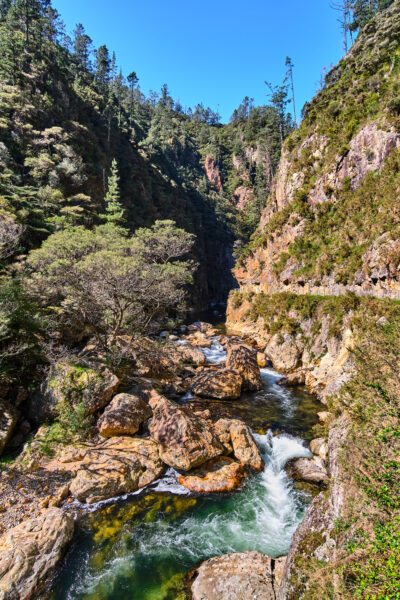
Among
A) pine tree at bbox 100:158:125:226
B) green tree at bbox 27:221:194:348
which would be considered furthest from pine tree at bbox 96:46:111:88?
green tree at bbox 27:221:194:348

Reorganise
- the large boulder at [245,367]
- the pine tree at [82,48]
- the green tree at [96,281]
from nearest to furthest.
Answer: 1. the green tree at [96,281]
2. the large boulder at [245,367]
3. the pine tree at [82,48]

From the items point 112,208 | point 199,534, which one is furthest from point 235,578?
point 112,208

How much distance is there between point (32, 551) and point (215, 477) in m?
5.14

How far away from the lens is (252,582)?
5.48 m

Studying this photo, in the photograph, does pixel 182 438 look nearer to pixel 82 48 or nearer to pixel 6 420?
pixel 6 420

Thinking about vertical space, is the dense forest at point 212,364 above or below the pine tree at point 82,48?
below

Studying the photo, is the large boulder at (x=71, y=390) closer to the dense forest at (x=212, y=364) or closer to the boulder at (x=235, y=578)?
the dense forest at (x=212, y=364)

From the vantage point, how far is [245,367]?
17.0m

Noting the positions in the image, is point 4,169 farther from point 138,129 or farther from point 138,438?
point 138,129

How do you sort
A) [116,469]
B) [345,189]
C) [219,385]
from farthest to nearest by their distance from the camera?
[345,189] → [219,385] → [116,469]

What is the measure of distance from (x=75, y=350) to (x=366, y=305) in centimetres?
1635

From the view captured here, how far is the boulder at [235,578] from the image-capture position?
5.28 m

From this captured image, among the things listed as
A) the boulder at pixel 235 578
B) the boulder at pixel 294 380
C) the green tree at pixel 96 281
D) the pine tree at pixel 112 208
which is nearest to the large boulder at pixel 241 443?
the boulder at pixel 235 578

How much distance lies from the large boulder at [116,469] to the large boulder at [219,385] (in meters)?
5.63
